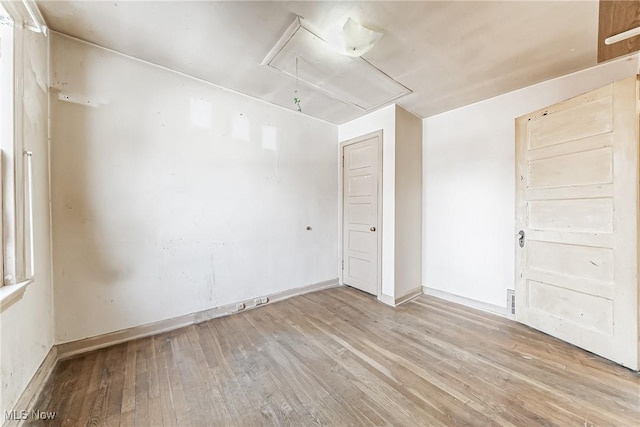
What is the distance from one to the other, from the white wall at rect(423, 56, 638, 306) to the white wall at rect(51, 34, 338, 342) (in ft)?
6.58

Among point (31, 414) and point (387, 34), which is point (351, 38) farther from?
point (31, 414)

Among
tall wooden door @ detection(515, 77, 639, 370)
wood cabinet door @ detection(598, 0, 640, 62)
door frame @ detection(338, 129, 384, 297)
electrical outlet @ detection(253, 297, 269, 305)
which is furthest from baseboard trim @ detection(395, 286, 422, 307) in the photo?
wood cabinet door @ detection(598, 0, 640, 62)

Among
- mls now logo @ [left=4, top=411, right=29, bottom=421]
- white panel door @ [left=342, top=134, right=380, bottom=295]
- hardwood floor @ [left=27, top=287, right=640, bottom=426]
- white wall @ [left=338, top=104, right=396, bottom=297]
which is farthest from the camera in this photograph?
white panel door @ [left=342, top=134, right=380, bottom=295]

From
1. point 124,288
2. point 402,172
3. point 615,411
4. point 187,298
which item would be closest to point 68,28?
point 124,288

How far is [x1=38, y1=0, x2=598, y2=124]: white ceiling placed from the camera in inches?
62.4

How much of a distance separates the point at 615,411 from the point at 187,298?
3391mm

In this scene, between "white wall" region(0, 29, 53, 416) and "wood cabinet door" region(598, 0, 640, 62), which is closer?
"white wall" region(0, 29, 53, 416)

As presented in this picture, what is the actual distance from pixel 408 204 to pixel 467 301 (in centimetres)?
145

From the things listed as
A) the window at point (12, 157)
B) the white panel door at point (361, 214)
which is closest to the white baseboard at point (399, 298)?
the white panel door at point (361, 214)

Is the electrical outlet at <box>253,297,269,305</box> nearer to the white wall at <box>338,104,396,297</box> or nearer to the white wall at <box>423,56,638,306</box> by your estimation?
the white wall at <box>338,104,396,297</box>

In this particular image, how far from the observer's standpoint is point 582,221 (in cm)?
208

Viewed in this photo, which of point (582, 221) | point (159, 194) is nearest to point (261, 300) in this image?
point (159, 194)

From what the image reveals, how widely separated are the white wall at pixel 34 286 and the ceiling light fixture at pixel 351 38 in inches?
78.7

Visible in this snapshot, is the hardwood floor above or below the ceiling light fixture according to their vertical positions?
below
